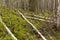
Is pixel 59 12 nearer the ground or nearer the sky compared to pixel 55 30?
nearer the sky

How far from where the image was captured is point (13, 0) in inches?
320

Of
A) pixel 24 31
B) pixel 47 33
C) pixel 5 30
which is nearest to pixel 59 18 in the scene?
pixel 47 33

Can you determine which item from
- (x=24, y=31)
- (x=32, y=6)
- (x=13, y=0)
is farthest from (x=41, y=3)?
(x=24, y=31)

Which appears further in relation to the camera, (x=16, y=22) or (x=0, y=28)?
(x=16, y=22)

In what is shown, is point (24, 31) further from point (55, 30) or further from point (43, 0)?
point (43, 0)

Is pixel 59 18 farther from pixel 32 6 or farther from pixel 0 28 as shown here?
pixel 32 6

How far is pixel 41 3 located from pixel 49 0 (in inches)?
22.8

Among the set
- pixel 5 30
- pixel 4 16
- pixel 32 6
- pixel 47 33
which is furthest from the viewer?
pixel 32 6

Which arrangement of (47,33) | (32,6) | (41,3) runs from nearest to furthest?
(47,33) < (32,6) < (41,3)

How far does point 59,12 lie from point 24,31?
1.34m

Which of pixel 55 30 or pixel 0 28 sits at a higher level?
pixel 0 28

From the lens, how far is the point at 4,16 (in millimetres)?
5766

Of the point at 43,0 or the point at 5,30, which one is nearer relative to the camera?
the point at 5,30

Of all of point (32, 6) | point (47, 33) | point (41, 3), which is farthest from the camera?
point (41, 3)
